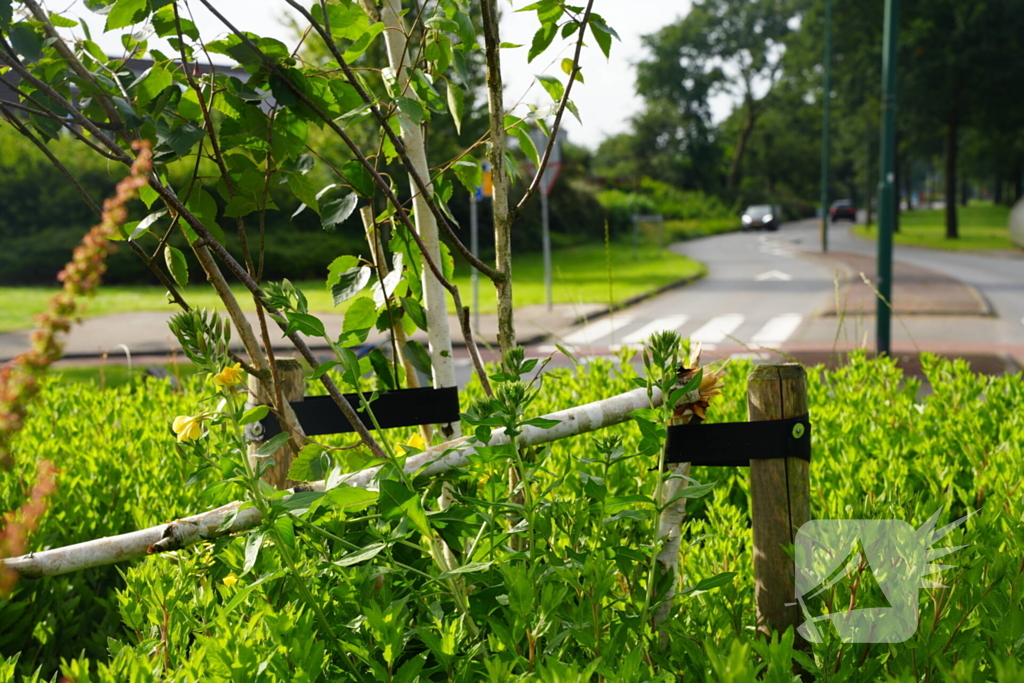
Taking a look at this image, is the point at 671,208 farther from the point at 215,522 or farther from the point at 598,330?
the point at 215,522

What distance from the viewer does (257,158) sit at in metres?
1.92

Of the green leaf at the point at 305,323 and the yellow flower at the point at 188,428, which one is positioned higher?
the green leaf at the point at 305,323

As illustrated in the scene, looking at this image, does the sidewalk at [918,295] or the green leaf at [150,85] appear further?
the sidewalk at [918,295]

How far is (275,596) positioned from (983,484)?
1713mm

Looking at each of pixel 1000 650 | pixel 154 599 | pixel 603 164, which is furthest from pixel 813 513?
pixel 603 164

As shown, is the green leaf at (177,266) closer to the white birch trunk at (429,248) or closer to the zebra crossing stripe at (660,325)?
the white birch trunk at (429,248)

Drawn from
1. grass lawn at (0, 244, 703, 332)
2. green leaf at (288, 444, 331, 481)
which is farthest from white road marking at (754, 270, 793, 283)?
green leaf at (288, 444, 331, 481)

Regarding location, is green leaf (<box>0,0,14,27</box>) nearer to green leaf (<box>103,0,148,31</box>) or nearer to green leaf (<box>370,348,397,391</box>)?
green leaf (<box>103,0,148,31</box>)

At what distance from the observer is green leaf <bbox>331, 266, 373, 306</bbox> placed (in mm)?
1819

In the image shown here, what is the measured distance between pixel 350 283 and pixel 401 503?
0.72m

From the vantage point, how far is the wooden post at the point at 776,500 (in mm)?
1662

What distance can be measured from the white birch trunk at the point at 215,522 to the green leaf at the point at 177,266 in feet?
1.79

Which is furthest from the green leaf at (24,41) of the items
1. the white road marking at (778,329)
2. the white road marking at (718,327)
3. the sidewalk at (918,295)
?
the white road marking at (718,327)

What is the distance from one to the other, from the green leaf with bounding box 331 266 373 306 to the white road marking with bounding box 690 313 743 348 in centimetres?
1086
